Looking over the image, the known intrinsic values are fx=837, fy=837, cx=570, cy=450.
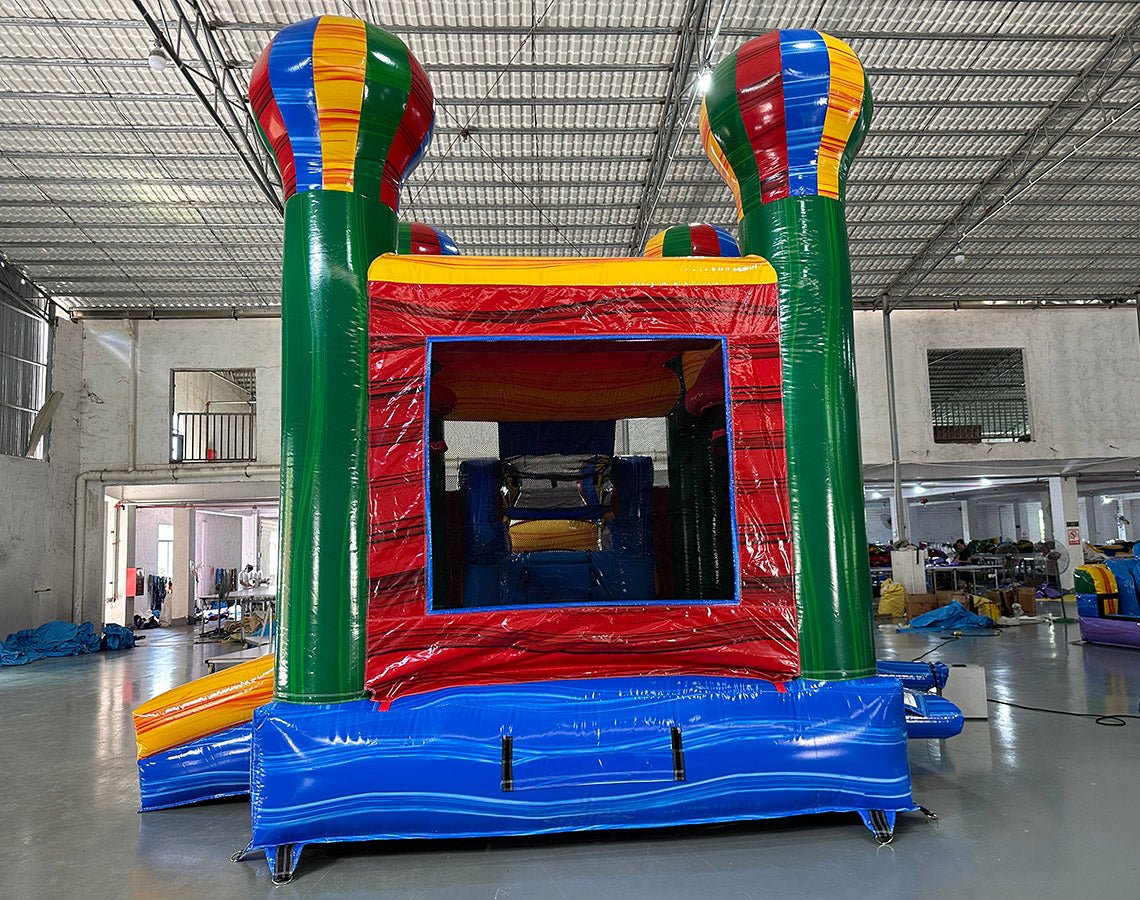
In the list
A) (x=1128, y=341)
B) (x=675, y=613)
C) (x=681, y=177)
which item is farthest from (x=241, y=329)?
(x=1128, y=341)

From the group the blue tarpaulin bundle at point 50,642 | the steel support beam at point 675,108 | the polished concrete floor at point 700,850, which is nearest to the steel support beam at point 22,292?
the blue tarpaulin bundle at point 50,642

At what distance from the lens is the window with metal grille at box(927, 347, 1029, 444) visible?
53.5 ft

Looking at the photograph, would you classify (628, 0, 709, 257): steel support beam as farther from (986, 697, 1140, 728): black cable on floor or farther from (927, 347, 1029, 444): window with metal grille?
(927, 347, 1029, 444): window with metal grille

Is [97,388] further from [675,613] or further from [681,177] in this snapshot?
[675,613]

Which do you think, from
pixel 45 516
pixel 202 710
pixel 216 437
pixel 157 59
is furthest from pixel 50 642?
pixel 202 710

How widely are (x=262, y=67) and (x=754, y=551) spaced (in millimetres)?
2795

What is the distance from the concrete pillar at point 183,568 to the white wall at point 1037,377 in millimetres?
14063

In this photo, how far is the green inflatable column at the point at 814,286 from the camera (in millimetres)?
3404

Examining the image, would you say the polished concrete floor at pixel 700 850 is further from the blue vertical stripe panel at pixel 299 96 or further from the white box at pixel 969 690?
the blue vertical stripe panel at pixel 299 96

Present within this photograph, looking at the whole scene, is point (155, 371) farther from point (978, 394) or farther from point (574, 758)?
point (978, 394)

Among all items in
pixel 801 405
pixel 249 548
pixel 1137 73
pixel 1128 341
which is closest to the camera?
pixel 801 405

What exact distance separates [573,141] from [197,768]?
320 inches

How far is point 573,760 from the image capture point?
10.5ft

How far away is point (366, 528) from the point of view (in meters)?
3.28
